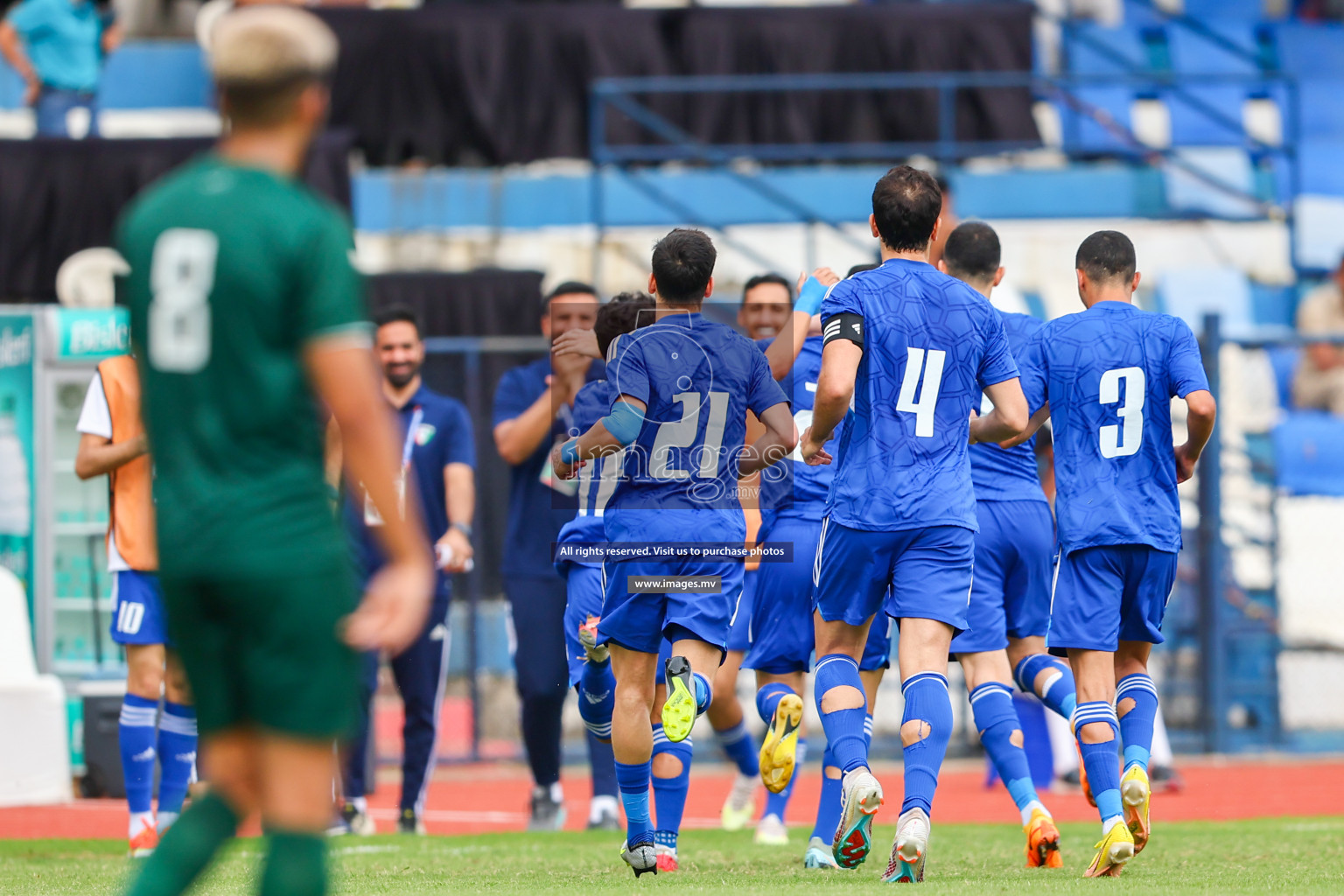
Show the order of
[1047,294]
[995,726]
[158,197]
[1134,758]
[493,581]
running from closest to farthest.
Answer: [158,197], [1134,758], [995,726], [493,581], [1047,294]

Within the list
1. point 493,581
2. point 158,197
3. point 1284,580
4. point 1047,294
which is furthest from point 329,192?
point 158,197

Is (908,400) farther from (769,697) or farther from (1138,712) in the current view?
(769,697)

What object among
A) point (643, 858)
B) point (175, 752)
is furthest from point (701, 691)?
point (175, 752)

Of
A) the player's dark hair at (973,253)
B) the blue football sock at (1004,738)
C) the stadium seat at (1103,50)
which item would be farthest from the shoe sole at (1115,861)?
the stadium seat at (1103,50)

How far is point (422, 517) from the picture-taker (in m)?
9.52

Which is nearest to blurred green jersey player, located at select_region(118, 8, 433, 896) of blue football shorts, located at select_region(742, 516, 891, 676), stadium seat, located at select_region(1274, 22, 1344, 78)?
blue football shorts, located at select_region(742, 516, 891, 676)

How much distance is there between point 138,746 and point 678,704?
295cm

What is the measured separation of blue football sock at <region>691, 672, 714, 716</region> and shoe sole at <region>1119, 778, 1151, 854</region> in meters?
1.46

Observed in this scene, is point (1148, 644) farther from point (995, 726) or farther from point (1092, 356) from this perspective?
point (1092, 356)

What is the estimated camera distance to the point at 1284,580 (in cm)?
1327

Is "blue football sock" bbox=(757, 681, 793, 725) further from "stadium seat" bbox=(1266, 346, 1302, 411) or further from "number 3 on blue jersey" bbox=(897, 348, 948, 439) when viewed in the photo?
"stadium seat" bbox=(1266, 346, 1302, 411)

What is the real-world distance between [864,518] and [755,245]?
32.9 feet

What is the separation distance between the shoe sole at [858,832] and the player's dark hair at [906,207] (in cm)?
181

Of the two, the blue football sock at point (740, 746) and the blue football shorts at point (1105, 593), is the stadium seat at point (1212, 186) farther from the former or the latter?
the blue football shorts at point (1105, 593)
